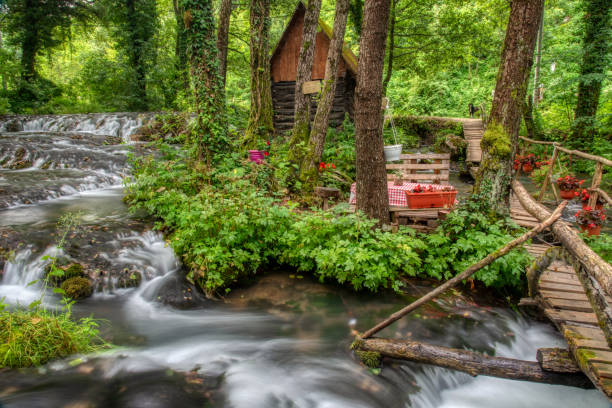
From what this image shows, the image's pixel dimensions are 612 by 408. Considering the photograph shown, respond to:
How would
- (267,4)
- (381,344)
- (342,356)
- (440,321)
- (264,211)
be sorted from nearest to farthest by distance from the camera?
(381,344) < (342,356) < (440,321) < (264,211) < (267,4)

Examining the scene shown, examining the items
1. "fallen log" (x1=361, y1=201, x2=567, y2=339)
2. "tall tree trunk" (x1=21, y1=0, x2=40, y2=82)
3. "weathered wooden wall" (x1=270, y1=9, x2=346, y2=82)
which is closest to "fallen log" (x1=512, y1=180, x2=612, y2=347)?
"fallen log" (x1=361, y1=201, x2=567, y2=339)

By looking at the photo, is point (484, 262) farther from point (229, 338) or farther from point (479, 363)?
point (229, 338)

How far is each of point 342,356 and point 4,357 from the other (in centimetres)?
345

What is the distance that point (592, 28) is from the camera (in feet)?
41.8

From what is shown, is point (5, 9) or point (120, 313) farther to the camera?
point (5, 9)

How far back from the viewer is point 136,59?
21344 millimetres

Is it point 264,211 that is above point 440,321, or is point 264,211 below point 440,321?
above

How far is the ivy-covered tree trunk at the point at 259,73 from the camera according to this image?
995 centimetres

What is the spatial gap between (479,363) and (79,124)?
18302 mm

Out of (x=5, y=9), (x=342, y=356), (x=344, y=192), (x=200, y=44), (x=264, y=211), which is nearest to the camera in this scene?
(x=342, y=356)

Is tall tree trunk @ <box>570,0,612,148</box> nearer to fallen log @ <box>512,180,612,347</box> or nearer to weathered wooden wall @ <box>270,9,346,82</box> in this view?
weathered wooden wall @ <box>270,9,346,82</box>

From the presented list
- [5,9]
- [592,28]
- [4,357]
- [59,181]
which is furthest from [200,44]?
[5,9]

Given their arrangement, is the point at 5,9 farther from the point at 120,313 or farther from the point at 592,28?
the point at 592,28

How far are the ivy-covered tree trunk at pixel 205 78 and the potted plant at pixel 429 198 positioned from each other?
14.0 ft
